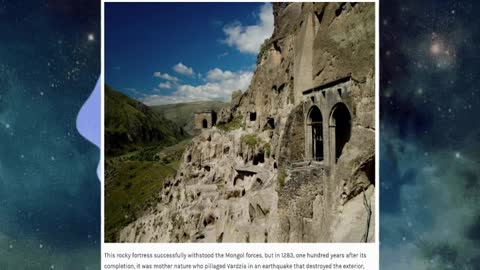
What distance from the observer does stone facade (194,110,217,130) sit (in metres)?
16.2

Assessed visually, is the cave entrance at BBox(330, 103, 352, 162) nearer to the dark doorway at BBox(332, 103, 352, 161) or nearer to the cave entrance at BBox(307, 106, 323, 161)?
the dark doorway at BBox(332, 103, 352, 161)

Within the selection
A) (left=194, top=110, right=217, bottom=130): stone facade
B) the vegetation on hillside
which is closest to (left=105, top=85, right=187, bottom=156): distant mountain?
the vegetation on hillside

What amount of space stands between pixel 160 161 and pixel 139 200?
4294mm

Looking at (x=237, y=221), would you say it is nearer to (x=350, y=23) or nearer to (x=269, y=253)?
(x=269, y=253)

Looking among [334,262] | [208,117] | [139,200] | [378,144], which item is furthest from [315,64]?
[208,117]

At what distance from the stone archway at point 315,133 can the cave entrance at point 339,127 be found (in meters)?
0.55

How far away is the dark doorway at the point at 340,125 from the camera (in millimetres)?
5852

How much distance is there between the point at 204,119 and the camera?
54.6 ft

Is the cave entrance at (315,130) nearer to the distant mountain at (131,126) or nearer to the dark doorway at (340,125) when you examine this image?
the dark doorway at (340,125)

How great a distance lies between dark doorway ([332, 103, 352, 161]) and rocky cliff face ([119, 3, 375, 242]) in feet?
0.06

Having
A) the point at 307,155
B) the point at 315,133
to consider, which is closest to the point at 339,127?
the point at 315,133

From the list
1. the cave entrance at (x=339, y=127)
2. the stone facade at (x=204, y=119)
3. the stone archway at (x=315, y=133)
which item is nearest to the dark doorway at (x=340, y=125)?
the cave entrance at (x=339, y=127)

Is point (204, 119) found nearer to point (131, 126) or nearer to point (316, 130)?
point (131, 126)

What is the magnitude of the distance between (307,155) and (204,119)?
10.5 meters
